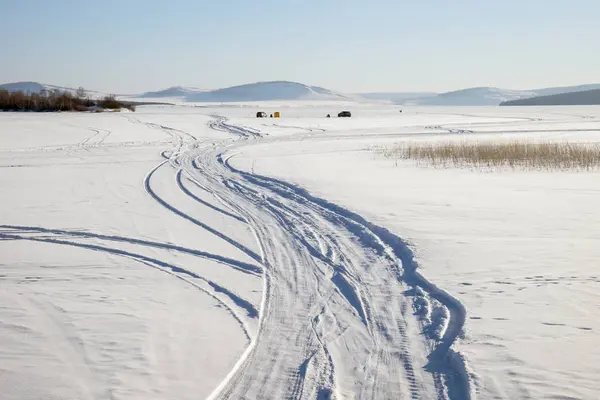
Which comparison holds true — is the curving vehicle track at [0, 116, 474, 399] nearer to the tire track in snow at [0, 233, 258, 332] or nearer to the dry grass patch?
the tire track in snow at [0, 233, 258, 332]

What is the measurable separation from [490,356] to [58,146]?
22.6 meters

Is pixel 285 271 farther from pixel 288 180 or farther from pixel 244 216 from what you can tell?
pixel 288 180

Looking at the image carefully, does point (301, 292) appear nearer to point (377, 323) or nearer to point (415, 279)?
point (377, 323)

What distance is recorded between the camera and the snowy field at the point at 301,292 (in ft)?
12.9

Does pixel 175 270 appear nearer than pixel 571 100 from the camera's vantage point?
Yes

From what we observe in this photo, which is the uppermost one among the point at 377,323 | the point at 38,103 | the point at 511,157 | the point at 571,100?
the point at 571,100

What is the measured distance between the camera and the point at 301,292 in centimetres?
565

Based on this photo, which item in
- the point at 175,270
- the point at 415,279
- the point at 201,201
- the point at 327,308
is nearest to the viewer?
the point at 327,308

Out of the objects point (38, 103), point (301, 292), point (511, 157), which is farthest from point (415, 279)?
point (38, 103)

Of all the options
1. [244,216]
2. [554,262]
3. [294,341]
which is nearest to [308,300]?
[294,341]

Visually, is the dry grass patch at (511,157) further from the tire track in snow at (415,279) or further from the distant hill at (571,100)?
the distant hill at (571,100)

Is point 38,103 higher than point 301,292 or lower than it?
higher

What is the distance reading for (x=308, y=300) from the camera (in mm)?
5426

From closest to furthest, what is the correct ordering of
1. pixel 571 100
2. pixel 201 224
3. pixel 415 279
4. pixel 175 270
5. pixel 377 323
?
pixel 377 323
pixel 415 279
pixel 175 270
pixel 201 224
pixel 571 100
